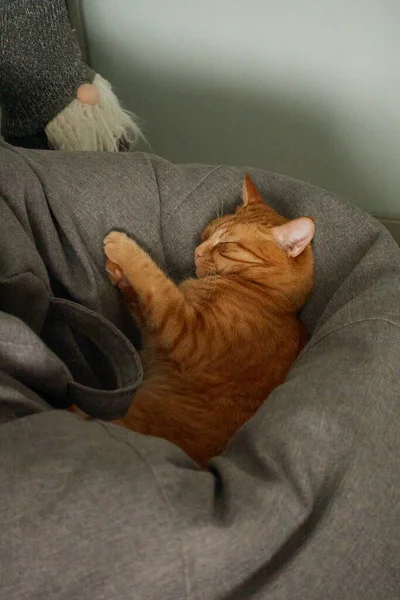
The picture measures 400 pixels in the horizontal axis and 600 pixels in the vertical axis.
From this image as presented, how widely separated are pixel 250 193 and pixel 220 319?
1.02ft

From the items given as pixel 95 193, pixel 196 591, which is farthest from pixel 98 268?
pixel 196 591

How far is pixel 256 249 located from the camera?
1290mm

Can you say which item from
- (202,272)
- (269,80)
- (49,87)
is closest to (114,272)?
(202,272)

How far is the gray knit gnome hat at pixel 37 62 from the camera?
1.42 metres

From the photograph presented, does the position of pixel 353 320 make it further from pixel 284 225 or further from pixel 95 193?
pixel 95 193

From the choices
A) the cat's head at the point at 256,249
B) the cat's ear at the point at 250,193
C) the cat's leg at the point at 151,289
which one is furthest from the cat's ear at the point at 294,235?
the cat's leg at the point at 151,289

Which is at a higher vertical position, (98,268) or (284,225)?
(284,225)

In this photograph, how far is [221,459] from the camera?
770mm

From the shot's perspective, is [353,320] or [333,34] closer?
[353,320]

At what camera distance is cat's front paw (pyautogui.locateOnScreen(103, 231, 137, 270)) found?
3.98 feet

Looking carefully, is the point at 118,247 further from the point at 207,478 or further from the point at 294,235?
the point at 207,478

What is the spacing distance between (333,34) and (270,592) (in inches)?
61.1

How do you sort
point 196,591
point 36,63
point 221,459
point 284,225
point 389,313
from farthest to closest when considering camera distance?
point 36,63 → point 284,225 → point 389,313 → point 221,459 → point 196,591

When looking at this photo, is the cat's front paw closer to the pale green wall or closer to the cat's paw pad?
the cat's paw pad
